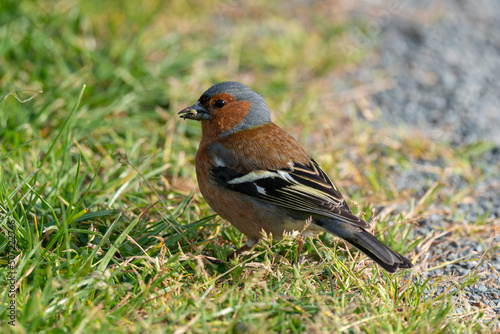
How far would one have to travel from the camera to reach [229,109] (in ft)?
13.3

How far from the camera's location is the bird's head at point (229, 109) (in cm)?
404

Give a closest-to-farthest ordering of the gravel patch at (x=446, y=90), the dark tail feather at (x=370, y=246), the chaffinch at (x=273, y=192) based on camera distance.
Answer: the dark tail feather at (x=370, y=246), the chaffinch at (x=273, y=192), the gravel patch at (x=446, y=90)

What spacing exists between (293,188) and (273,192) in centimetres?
13

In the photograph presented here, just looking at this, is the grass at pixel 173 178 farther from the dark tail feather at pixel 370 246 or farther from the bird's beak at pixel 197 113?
the bird's beak at pixel 197 113

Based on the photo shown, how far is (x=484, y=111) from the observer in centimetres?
613

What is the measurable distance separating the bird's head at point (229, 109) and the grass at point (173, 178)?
585 millimetres

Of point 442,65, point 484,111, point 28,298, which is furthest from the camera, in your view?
point 442,65

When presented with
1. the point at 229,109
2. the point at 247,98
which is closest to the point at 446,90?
the point at 247,98

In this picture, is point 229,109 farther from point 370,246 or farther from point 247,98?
point 370,246

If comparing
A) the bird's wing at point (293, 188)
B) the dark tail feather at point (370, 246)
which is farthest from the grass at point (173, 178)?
the bird's wing at point (293, 188)

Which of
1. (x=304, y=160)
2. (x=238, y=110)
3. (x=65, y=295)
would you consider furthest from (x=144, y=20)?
(x=65, y=295)

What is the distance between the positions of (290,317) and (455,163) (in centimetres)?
304

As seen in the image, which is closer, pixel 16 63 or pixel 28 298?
pixel 28 298

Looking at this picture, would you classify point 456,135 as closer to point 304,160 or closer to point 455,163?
point 455,163
